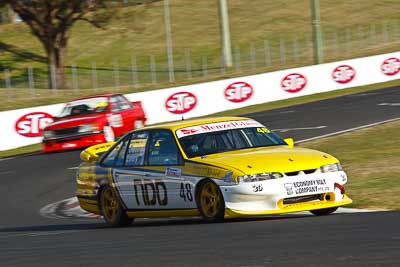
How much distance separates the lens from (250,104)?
39094mm

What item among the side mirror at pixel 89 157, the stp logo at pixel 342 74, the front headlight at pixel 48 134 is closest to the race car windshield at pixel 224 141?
the side mirror at pixel 89 157

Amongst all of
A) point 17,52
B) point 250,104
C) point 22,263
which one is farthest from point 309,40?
point 22,263

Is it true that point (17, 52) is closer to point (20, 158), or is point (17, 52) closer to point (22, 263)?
point (20, 158)

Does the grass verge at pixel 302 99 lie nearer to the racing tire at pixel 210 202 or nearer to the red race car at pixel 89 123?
the red race car at pixel 89 123

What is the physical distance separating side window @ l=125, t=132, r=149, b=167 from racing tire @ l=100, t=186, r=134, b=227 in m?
0.48

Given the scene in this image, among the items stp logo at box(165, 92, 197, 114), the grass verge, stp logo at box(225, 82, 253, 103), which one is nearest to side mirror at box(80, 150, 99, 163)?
stp logo at box(165, 92, 197, 114)

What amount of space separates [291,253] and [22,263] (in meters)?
2.47

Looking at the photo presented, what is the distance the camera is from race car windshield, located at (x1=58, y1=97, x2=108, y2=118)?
27766 millimetres

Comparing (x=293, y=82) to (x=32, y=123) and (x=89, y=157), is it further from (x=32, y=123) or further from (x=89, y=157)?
(x=89, y=157)

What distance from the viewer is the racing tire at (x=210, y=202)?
11.6m

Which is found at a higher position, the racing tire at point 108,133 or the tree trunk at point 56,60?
the tree trunk at point 56,60

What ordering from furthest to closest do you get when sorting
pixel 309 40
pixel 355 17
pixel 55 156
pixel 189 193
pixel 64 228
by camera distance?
pixel 355 17, pixel 309 40, pixel 55 156, pixel 64 228, pixel 189 193

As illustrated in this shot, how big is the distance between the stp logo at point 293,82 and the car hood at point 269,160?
91.8ft

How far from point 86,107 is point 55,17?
1127 inches
